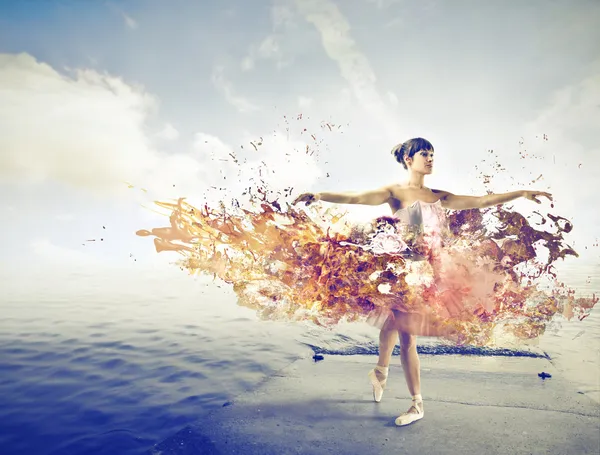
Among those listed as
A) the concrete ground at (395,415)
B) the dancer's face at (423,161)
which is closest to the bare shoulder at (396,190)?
the dancer's face at (423,161)

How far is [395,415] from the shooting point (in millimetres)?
3227

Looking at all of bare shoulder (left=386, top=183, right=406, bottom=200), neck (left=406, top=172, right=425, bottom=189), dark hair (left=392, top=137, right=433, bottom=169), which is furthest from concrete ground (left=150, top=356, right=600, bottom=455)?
dark hair (left=392, top=137, right=433, bottom=169)

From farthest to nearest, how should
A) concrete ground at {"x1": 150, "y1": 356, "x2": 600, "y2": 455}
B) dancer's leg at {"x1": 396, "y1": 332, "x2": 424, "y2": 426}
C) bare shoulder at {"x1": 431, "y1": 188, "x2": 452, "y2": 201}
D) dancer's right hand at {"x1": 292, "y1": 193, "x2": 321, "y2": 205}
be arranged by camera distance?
1. bare shoulder at {"x1": 431, "y1": 188, "x2": 452, "y2": 201}
2. dancer's leg at {"x1": 396, "y1": 332, "x2": 424, "y2": 426}
3. dancer's right hand at {"x1": 292, "y1": 193, "x2": 321, "y2": 205}
4. concrete ground at {"x1": 150, "y1": 356, "x2": 600, "y2": 455}

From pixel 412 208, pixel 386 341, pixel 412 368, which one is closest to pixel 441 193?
pixel 412 208

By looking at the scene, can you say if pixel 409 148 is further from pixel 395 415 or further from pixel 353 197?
pixel 395 415

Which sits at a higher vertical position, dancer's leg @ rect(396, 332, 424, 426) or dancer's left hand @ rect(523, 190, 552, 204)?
dancer's left hand @ rect(523, 190, 552, 204)

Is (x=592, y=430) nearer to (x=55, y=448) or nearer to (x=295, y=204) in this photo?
(x=295, y=204)

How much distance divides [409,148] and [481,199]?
83 centimetres

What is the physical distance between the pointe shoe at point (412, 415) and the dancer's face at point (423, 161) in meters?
2.09

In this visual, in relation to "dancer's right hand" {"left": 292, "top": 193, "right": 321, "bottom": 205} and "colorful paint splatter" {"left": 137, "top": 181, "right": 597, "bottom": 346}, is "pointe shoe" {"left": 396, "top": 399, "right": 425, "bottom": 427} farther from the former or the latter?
"dancer's right hand" {"left": 292, "top": 193, "right": 321, "bottom": 205}

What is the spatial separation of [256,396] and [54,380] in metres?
2.38

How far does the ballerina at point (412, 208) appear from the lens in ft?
10.4

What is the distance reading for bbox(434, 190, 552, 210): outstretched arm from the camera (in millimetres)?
3227

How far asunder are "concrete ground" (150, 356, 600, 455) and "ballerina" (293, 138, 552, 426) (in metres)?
0.30
